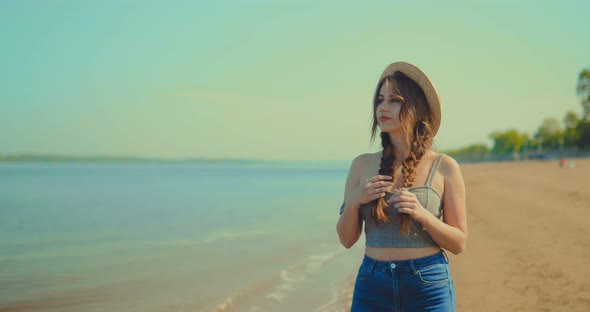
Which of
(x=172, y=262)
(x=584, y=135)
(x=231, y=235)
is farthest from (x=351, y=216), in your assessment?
(x=584, y=135)

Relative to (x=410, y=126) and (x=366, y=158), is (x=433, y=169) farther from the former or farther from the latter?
(x=366, y=158)

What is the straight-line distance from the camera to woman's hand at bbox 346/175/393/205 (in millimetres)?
2645

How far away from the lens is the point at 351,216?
283 centimetres

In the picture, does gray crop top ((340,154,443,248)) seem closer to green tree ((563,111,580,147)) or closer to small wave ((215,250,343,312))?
small wave ((215,250,343,312))

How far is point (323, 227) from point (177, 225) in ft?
16.8

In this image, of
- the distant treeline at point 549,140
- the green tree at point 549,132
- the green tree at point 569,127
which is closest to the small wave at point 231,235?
the distant treeline at point 549,140

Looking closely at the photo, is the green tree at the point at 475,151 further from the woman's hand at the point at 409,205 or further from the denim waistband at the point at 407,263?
the woman's hand at the point at 409,205

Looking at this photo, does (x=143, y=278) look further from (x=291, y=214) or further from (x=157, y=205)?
(x=157, y=205)

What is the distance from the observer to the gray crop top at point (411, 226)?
273 centimetres

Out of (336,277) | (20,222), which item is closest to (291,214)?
(20,222)

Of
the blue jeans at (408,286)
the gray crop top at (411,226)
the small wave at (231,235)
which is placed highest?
the gray crop top at (411,226)

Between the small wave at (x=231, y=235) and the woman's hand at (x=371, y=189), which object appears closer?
the woman's hand at (x=371, y=189)

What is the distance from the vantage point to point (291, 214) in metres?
20.9

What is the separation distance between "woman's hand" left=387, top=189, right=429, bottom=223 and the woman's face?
446 millimetres
